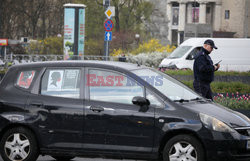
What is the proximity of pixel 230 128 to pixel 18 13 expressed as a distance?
5354 cm

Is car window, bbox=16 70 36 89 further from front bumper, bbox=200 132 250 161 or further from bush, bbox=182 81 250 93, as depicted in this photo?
bush, bbox=182 81 250 93

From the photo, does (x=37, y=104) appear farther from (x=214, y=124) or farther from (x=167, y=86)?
(x=214, y=124)

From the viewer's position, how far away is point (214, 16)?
4163 inches

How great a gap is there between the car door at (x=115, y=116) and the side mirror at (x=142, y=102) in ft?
0.14

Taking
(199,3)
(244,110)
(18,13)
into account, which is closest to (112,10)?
(244,110)

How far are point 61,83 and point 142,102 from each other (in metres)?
1.26

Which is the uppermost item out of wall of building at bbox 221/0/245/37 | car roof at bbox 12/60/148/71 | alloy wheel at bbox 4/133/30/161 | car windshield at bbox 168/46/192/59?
wall of building at bbox 221/0/245/37

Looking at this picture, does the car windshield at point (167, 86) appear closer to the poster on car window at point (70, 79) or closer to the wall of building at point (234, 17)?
the poster on car window at point (70, 79)

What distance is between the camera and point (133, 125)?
834 centimetres

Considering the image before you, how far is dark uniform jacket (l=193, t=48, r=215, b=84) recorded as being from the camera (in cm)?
1162

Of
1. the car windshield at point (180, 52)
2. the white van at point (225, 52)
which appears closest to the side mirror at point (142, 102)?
the white van at point (225, 52)

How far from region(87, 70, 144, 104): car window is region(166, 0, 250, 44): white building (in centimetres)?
7971

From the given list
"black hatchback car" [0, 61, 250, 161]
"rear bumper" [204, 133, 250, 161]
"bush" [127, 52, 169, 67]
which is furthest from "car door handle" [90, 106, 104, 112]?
"bush" [127, 52, 169, 67]

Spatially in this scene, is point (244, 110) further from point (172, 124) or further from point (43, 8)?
point (43, 8)
